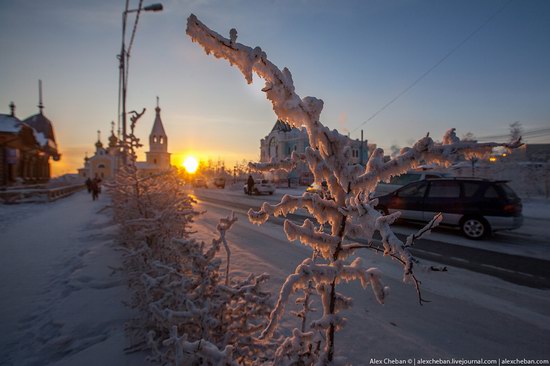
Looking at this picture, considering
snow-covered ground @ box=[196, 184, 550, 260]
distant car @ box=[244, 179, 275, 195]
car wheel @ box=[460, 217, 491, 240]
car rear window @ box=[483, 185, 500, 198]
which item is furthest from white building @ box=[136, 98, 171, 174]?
car rear window @ box=[483, 185, 500, 198]

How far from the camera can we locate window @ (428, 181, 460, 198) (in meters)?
9.26

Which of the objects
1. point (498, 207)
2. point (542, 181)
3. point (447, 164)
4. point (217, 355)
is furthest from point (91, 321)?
point (542, 181)

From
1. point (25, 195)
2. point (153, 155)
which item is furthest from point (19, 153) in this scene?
point (153, 155)

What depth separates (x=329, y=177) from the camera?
1515mm

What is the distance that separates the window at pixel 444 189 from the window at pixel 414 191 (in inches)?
11.4

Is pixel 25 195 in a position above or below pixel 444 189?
below

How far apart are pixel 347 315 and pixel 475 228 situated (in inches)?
275

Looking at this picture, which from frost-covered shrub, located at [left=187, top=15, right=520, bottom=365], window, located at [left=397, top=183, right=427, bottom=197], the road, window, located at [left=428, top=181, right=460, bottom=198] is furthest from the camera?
window, located at [left=397, top=183, right=427, bottom=197]

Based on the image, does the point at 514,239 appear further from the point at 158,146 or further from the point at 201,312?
the point at 158,146

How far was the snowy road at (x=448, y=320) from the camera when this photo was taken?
303 centimetres

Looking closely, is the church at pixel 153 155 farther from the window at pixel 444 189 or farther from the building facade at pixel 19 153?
the window at pixel 444 189

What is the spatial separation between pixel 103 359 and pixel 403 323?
3338 mm

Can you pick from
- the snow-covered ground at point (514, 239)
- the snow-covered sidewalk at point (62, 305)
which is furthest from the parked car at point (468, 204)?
the snow-covered sidewalk at point (62, 305)

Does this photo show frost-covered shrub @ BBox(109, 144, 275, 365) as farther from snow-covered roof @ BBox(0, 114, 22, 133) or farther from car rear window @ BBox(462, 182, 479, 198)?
snow-covered roof @ BBox(0, 114, 22, 133)
